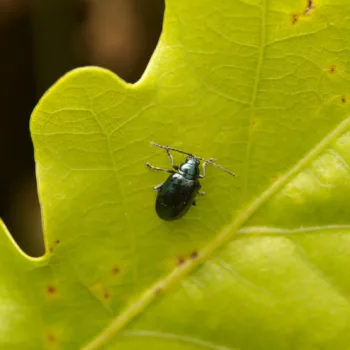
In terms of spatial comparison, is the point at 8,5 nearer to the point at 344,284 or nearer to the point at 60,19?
the point at 60,19

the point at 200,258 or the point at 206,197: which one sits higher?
the point at 206,197

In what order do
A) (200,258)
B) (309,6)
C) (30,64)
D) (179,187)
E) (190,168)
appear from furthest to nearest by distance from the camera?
1. (30,64)
2. (179,187)
3. (190,168)
4. (200,258)
5. (309,6)

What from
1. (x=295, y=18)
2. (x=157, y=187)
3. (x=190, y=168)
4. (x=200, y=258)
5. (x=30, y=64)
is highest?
(x=295, y=18)

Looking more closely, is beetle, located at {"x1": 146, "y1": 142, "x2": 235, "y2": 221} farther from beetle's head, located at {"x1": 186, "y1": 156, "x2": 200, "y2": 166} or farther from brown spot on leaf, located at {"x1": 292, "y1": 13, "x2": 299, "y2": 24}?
brown spot on leaf, located at {"x1": 292, "y1": 13, "x2": 299, "y2": 24}

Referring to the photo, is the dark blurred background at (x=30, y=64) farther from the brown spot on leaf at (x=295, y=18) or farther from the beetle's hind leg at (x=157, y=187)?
the brown spot on leaf at (x=295, y=18)

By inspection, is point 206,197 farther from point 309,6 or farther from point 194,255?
point 309,6

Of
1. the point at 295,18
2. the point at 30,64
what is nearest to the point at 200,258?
the point at 295,18

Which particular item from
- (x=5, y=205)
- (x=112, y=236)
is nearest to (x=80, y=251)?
(x=112, y=236)

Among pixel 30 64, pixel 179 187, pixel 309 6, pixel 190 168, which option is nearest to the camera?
pixel 309 6
